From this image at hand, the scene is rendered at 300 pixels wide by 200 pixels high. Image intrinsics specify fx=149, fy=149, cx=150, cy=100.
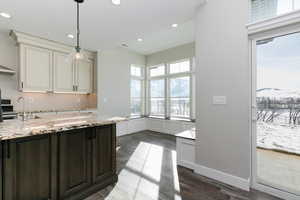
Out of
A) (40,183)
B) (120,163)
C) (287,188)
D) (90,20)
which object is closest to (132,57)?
(90,20)

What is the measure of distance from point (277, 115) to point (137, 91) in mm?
4660

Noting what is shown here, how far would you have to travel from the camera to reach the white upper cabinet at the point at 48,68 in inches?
136

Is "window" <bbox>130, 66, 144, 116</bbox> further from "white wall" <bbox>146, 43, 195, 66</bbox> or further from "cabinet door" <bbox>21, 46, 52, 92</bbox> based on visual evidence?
"cabinet door" <bbox>21, 46, 52, 92</bbox>

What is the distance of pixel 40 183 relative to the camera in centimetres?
157

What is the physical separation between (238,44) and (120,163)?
2.90 meters

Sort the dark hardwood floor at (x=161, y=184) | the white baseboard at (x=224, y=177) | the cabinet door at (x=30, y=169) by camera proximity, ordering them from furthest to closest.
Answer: the white baseboard at (x=224, y=177) < the dark hardwood floor at (x=161, y=184) < the cabinet door at (x=30, y=169)

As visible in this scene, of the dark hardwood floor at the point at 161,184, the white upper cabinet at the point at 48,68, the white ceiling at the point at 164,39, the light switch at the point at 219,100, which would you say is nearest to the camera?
the dark hardwood floor at the point at 161,184

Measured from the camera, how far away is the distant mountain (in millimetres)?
1896

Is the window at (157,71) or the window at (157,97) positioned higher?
the window at (157,71)

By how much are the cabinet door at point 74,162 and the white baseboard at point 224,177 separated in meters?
1.76

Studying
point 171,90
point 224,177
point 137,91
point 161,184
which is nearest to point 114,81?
point 137,91

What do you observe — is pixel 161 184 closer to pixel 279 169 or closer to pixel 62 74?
pixel 279 169

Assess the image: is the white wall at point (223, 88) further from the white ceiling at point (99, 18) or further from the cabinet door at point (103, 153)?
the cabinet door at point (103, 153)

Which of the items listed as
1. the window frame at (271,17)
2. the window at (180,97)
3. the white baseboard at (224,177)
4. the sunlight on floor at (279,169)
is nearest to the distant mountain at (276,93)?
the sunlight on floor at (279,169)
